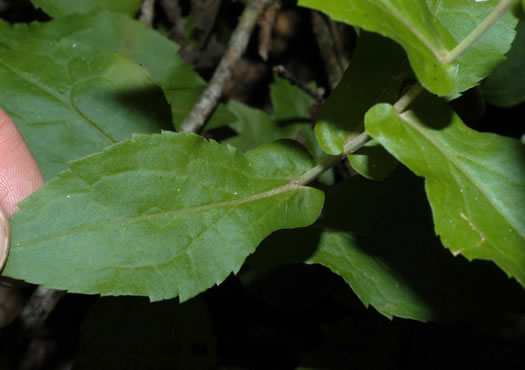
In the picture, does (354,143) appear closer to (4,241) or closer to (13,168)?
(4,241)

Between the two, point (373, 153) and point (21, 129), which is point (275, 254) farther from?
point (21, 129)

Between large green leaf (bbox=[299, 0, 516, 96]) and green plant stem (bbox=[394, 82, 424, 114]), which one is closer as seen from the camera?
large green leaf (bbox=[299, 0, 516, 96])

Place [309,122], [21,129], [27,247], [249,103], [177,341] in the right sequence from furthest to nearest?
1. [249,103]
2. [309,122]
3. [177,341]
4. [21,129]
5. [27,247]

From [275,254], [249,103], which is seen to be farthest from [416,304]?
[249,103]

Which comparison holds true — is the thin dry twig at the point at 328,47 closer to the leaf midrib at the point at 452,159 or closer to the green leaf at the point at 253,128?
the green leaf at the point at 253,128

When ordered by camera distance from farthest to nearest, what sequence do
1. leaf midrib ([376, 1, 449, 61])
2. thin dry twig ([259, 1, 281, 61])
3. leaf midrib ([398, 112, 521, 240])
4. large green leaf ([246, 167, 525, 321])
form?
thin dry twig ([259, 1, 281, 61]) → large green leaf ([246, 167, 525, 321]) → leaf midrib ([398, 112, 521, 240]) → leaf midrib ([376, 1, 449, 61])

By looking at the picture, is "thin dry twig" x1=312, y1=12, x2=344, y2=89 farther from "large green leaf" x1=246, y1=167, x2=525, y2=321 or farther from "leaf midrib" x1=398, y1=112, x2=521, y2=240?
"leaf midrib" x1=398, y1=112, x2=521, y2=240

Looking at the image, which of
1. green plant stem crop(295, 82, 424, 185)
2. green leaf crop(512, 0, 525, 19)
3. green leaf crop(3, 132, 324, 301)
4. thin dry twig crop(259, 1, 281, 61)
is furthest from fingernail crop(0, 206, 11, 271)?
thin dry twig crop(259, 1, 281, 61)

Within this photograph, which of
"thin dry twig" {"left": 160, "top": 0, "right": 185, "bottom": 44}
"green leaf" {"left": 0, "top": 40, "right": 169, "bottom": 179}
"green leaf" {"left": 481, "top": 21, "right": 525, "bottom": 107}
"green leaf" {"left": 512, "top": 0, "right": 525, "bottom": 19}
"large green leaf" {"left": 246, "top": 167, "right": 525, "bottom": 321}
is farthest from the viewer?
"thin dry twig" {"left": 160, "top": 0, "right": 185, "bottom": 44}
